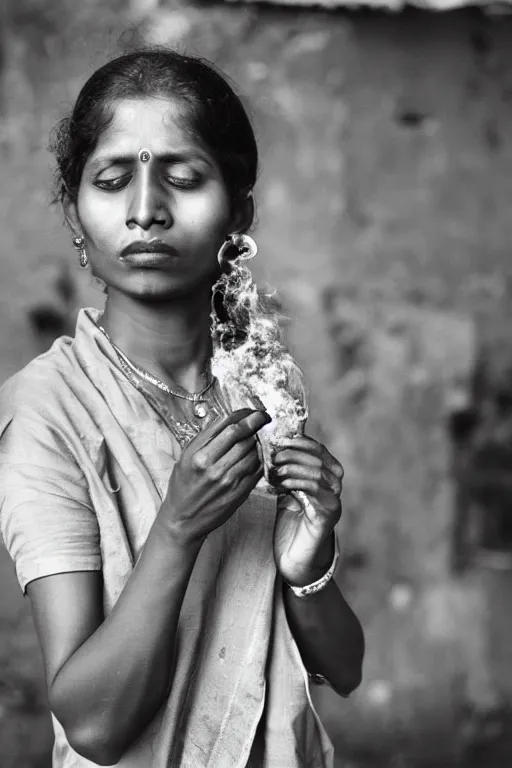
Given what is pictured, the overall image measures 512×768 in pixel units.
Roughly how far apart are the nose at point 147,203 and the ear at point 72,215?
0.57 feet

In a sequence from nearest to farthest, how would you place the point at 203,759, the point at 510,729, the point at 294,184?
the point at 203,759
the point at 294,184
the point at 510,729

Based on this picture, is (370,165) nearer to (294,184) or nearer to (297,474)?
(294,184)

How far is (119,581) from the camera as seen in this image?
148cm

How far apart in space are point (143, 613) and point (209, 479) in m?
0.19

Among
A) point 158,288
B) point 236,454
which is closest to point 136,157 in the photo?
point 158,288

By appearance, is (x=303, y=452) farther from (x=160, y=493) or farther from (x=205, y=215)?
(x=205, y=215)

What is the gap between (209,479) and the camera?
55.0 inches

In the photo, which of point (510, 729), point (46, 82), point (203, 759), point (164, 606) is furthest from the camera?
point (510, 729)

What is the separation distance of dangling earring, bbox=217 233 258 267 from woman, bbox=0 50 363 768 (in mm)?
17

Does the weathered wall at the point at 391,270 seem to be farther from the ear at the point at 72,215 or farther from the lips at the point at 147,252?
the lips at the point at 147,252

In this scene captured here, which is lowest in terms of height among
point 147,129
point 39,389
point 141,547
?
point 141,547

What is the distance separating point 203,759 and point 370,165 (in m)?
2.79

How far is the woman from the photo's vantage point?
1.42 metres

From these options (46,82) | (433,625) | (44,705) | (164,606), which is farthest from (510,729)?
(164,606)
